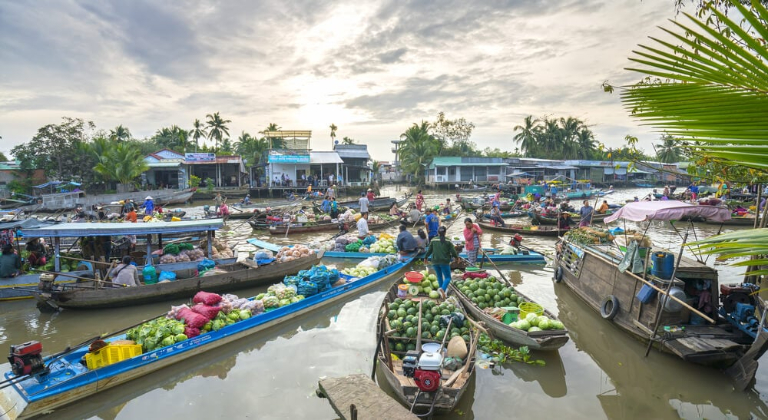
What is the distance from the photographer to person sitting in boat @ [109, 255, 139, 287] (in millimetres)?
9195

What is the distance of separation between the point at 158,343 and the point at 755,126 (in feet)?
25.2

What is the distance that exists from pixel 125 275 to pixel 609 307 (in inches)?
401

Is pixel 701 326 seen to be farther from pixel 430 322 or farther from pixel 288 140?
pixel 288 140

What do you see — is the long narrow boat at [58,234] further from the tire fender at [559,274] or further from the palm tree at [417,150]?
the palm tree at [417,150]

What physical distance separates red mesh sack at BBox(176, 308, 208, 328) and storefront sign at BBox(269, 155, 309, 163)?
3202 centimetres

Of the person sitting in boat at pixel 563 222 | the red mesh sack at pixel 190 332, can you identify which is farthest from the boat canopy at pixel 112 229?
the person sitting in boat at pixel 563 222

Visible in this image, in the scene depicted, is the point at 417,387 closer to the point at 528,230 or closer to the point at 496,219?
the point at 528,230

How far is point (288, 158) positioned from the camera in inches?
1527

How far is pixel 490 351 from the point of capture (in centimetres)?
719

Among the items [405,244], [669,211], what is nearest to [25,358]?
[405,244]

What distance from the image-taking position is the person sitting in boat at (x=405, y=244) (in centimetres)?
1232

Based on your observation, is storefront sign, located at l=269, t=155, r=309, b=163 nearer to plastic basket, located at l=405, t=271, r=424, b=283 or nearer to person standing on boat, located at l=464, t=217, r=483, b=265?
person standing on boat, located at l=464, t=217, r=483, b=265

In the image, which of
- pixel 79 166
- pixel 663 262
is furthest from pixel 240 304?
pixel 79 166

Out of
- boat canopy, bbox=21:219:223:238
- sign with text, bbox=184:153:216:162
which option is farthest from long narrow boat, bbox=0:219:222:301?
sign with text, bbox=184:153:216:162
